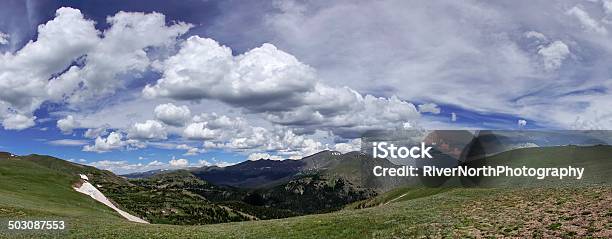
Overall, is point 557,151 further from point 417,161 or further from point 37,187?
point 37,187

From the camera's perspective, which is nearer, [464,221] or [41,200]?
[464,221]

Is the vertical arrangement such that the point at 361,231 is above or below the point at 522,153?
below

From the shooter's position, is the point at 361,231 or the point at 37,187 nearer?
the point at 361,231

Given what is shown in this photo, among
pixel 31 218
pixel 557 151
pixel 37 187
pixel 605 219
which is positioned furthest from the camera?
pixel 557 151

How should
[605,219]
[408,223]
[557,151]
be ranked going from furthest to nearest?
1. [557,151]
2. [408,223]
3. [605,219]

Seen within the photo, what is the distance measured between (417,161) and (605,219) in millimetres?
39290

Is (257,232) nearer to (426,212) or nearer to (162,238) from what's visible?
(162,238)

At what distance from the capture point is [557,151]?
121312 mm

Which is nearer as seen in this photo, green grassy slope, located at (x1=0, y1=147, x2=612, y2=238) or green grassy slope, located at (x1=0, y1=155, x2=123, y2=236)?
green grassy slope, located at (x1=0, y1=147, x2=612, y2=238)

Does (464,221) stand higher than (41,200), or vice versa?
(464,221)

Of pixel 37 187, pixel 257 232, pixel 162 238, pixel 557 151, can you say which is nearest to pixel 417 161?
pixel 257 232

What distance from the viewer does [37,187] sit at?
313ft

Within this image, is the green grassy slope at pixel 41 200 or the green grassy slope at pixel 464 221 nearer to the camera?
the green grassy slope at pixel 464 221

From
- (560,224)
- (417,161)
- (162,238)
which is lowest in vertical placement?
(162,238)
